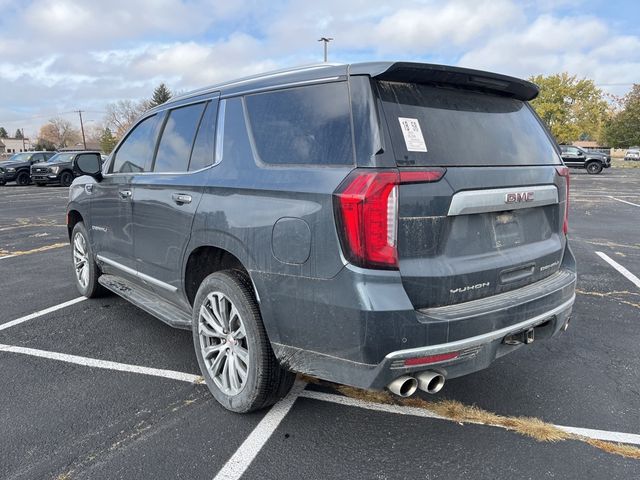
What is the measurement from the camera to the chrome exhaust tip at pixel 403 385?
227cm

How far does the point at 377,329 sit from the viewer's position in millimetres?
2166

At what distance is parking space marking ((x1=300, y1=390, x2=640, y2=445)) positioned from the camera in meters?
2.72

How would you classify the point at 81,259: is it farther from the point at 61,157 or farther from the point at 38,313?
the point at 61,157

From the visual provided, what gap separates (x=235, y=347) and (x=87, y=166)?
2.73 metres

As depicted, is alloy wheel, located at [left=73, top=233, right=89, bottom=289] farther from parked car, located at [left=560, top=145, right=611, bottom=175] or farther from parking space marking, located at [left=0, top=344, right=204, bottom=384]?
parked car, located at [left=560, top=145, right=611, bottom=175]

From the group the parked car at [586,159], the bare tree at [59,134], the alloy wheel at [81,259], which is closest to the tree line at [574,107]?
the parked car at [586,159]

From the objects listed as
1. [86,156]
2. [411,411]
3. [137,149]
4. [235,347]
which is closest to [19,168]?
[86,156]

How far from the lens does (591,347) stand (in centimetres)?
393

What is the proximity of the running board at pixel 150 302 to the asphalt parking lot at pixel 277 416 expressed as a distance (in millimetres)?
384

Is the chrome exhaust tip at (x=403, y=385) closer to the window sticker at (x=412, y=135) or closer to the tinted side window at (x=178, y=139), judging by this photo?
the window sticker at (x=412, y=135)

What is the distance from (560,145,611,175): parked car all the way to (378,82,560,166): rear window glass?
31.5m

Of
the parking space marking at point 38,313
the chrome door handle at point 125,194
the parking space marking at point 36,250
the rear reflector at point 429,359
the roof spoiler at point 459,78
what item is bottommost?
the parking space marking at point 38,313

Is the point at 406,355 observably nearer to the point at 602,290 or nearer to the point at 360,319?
the point at 360,319

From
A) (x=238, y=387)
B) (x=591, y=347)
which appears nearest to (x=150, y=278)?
(x=238, y=387)
